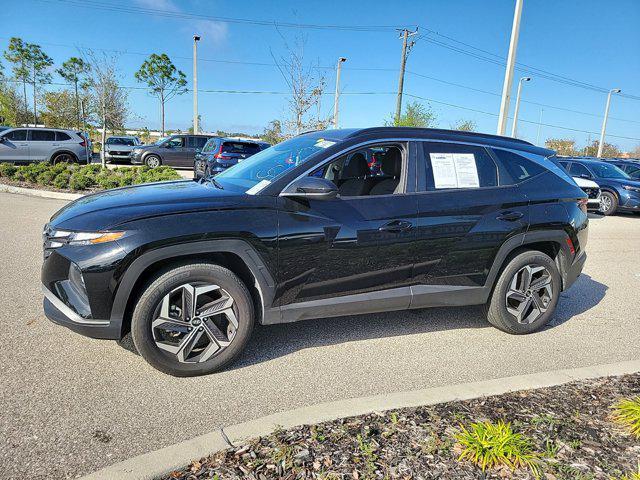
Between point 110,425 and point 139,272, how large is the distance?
92 cm

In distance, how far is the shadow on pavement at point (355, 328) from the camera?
12.6ft

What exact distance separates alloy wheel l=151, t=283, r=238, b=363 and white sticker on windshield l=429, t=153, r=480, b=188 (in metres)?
2.02

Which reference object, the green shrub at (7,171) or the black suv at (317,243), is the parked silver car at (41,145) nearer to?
the green shrub at (7,171)

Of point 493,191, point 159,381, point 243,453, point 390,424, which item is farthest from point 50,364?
point 493,191

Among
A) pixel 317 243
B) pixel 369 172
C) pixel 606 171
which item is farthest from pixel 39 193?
pixel 606 171

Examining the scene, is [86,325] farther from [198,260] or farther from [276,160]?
[276,160]

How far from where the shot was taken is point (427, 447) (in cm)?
244

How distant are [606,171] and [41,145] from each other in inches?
809

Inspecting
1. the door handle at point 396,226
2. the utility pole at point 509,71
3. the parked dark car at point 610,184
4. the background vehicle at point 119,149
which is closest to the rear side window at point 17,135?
the background vehicle at point 119,149

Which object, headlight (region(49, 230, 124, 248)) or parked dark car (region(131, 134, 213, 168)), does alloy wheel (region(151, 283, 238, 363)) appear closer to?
headlight (region(49, 230, 124, 248))

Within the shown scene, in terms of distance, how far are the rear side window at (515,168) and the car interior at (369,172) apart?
0.99 m

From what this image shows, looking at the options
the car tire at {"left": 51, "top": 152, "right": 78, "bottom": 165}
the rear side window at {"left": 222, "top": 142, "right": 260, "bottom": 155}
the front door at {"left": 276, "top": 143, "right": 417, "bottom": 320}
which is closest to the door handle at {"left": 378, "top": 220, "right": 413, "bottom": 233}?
the front door at {"left": 276, "top": 143, "right": 417, "bottom": 320}

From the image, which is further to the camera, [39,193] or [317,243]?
[39,193]

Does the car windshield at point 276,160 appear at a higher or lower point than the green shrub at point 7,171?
higher
